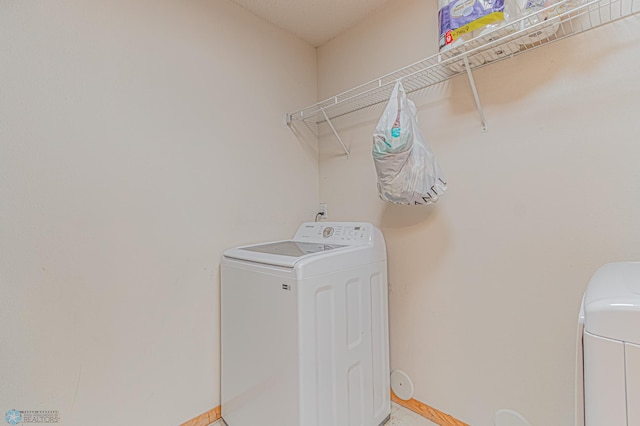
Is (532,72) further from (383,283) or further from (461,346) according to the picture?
(461,346)

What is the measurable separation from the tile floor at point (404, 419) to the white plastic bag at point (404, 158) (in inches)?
44.4

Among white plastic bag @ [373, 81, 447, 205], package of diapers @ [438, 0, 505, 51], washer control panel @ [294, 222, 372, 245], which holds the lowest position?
washer control panel @ [294, 222, 372, 245]

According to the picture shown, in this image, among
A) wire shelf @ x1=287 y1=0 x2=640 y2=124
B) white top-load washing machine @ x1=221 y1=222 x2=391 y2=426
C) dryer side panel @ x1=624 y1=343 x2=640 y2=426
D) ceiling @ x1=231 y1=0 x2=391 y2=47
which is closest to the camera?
dryer side panel @ x1=624 y1=343 x2=640 y2=426

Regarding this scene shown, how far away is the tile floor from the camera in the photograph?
1460mm

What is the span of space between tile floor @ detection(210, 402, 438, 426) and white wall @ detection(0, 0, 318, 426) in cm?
59

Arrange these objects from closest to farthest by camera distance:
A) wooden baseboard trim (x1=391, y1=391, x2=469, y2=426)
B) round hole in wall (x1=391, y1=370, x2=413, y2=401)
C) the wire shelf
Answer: the wire shelf < wooden baseboard trim (x1=391, y1=391, x2=469, y2=426) < round hole in wall (x1=391, y1=370, x2=413, y2=401)

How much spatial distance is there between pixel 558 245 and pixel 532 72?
70 cm

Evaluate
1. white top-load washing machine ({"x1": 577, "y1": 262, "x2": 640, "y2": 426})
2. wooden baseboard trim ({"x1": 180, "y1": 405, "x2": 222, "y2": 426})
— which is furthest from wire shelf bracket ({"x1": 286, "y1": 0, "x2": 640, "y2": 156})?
wooden baseboard trim ({"x1": 180, "y1": 405, "x2": 222, "y2": 426})

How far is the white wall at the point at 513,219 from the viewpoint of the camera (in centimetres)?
103

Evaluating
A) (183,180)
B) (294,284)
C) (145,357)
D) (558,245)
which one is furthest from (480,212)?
(145,357)

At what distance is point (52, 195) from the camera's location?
1.10 metres

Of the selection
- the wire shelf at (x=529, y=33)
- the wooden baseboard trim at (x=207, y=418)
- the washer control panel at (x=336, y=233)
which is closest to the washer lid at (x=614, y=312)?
the wire shelf at (x=529, y=33)

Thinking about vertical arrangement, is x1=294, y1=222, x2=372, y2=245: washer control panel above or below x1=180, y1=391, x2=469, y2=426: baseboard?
above

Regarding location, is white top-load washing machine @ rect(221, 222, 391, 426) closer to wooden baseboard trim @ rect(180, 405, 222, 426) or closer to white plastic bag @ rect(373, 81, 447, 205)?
wooden baseboard trim @ rect(180, 405, 222, 426)
